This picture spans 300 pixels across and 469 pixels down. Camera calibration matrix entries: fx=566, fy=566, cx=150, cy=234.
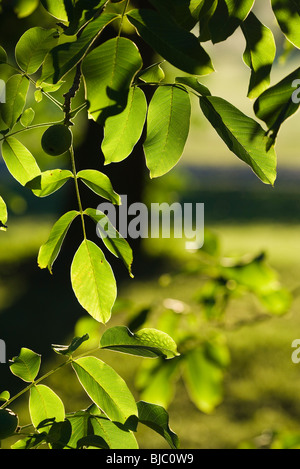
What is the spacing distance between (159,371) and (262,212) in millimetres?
10983

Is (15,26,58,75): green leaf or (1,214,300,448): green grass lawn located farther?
(1,214,300,448): green grass lawn

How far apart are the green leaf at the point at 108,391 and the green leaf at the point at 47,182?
0.26 metres

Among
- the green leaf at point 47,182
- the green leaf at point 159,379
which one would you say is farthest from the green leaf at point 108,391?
the green leaf at point 159,379

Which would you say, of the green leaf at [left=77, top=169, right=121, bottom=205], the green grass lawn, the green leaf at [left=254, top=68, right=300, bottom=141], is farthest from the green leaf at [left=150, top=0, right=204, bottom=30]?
the green grass lawn

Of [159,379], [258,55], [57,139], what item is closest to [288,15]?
[258,55]

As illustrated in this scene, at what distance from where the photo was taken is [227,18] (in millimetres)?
713

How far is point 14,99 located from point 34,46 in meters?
0.08

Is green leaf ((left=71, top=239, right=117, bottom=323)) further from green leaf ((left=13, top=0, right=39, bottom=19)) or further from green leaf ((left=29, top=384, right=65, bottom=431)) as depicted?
green leaf ((left=13, top=0, right=39, bottom=19))

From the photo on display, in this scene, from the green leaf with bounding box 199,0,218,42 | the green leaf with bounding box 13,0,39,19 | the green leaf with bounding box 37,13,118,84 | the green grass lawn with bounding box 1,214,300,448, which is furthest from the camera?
the green grass lawn with bounding box 1,214,300,448

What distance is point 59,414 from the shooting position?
2.67 feet

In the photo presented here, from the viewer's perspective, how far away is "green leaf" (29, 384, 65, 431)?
81 centimetres

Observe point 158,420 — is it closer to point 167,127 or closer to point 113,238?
point 113,238

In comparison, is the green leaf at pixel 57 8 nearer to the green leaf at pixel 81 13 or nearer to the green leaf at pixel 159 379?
the green leaf at pixel 81 13

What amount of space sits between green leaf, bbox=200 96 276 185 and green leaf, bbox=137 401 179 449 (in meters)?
0.38
